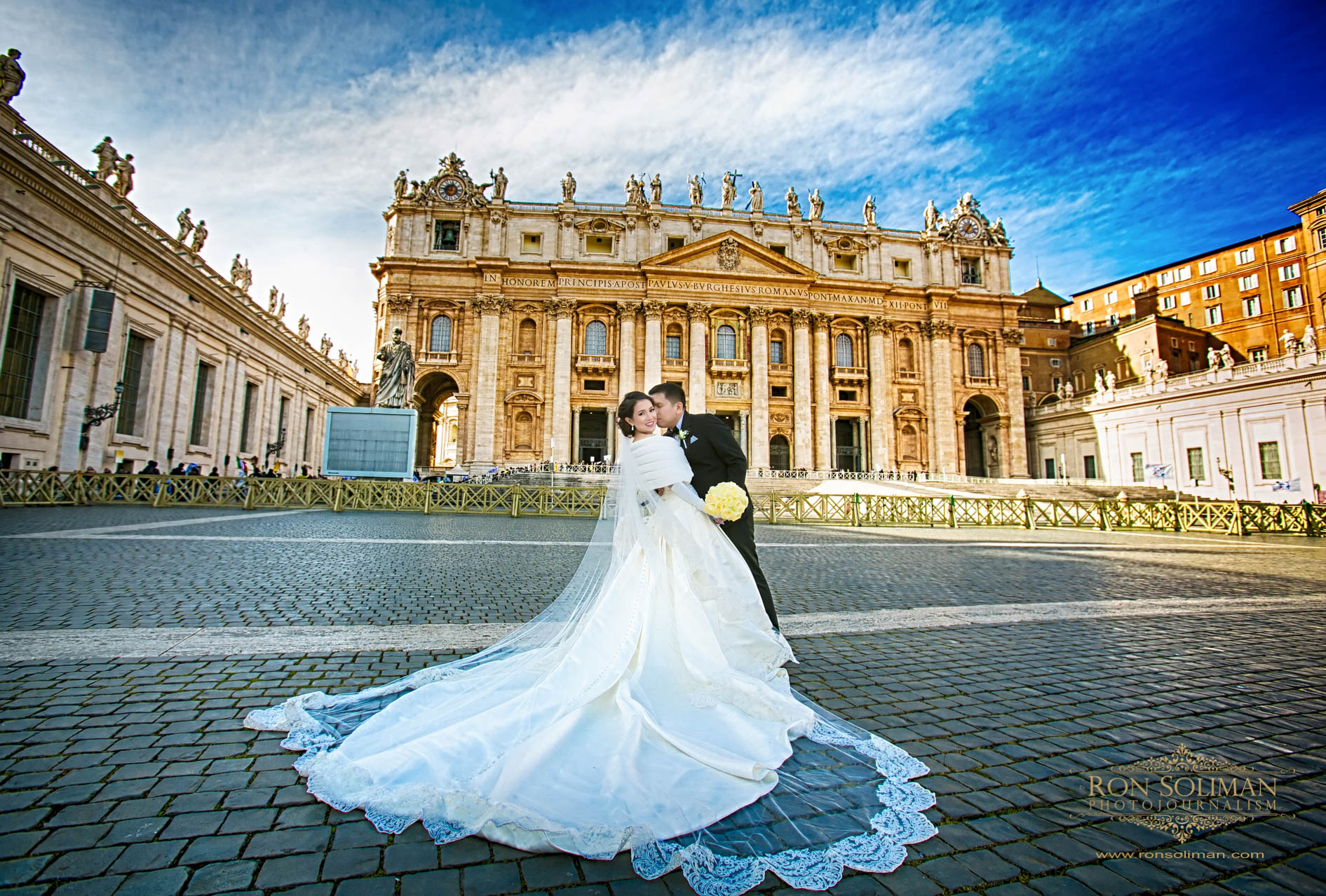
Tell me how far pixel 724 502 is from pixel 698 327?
34.8 m

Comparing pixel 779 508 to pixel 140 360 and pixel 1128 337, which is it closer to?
pixel 140 360

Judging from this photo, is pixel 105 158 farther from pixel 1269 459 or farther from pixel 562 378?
pixel 1269 459

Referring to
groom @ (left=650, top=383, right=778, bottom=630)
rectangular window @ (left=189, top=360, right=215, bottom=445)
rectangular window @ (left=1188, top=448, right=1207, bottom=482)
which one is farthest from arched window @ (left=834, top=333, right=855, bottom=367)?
groom @ (left=650, top=383, right=778, bottom=630)

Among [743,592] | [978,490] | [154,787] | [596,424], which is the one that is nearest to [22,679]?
[154,787]

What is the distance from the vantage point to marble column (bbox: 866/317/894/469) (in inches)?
1507

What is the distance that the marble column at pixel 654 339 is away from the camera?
121ft

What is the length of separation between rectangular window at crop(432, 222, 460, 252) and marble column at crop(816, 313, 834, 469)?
24021 mm

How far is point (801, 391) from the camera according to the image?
3791cm

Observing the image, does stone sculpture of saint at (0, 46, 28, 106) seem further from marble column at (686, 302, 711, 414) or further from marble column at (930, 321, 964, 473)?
marble column at (930, 321, 964, 473)

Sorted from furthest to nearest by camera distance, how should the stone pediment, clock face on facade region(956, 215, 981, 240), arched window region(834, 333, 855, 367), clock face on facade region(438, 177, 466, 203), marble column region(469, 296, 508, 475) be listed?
1. clock face on facade region(956, 215, 981, 240)
2. arched window region(834, 333, 855, 367)
3. clock face on facade region(438, 177, 466, 203)
4. the stone pediment
5. marble column region(469, 296, 508, 475)

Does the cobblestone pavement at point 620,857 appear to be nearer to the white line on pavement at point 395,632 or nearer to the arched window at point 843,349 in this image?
the white line on pavement at point 395,632

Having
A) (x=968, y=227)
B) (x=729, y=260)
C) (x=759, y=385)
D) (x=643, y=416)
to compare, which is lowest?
(x=643, y=416)

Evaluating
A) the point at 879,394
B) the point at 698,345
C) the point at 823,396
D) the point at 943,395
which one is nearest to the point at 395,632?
the point at 698,345

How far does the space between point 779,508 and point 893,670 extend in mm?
16628
